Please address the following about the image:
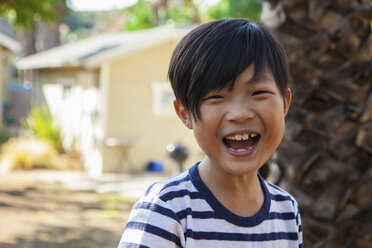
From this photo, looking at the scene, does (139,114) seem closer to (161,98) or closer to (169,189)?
(161,98)

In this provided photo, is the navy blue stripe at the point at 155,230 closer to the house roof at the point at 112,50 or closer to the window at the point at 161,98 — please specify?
the house roof at the point at 112,50

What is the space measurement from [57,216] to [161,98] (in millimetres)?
6175

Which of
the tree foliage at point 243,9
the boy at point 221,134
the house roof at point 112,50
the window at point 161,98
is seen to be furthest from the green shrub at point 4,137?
the boy at point 221,134

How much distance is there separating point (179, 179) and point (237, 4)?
18.6 metres

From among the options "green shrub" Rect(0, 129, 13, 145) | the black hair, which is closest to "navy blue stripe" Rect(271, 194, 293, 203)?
the black hair

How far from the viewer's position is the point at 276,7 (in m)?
2.60

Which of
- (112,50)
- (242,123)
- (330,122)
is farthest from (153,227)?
(112,50)

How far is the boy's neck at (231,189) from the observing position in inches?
60.8

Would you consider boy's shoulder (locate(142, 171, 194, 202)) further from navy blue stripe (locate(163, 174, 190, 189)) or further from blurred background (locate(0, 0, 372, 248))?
blurred background (locate(0, 0, 372, 248))

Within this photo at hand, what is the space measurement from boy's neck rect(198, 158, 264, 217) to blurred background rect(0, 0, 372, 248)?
853 millimetres

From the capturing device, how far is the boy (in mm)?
1412

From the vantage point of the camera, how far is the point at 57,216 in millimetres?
8961

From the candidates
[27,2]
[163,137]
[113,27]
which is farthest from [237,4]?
[113,27]

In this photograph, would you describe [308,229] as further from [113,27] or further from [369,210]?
[113,27]
